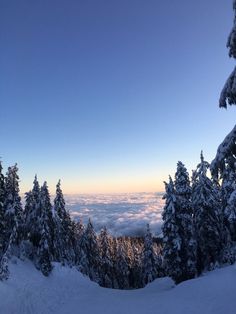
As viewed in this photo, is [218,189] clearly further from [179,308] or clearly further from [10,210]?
[10,210]

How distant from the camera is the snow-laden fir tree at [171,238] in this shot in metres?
40.5

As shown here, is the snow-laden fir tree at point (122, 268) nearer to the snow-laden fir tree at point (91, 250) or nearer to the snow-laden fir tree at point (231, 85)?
the snow-laden fir tree at point (91, 250)

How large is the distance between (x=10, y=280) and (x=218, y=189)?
88.7ft

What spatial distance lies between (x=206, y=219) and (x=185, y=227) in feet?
10.1

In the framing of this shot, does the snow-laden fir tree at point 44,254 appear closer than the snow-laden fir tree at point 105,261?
Yes

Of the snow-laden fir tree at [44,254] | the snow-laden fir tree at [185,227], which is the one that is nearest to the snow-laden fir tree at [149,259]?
the snow-laden fir tree at [44,254]

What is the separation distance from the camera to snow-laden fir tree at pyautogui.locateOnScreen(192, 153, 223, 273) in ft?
129

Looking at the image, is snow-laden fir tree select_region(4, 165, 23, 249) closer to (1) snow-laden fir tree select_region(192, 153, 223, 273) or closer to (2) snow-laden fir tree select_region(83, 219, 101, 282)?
(2) snow-laden fir tree select_region(83, 219, 101, 282)

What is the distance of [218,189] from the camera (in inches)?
1780

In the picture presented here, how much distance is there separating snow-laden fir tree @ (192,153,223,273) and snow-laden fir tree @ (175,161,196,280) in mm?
919

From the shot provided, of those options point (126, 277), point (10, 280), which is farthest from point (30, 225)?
point (126, 277)

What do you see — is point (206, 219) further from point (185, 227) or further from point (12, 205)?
point (12, 205)

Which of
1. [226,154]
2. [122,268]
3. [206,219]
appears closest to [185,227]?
[206,219]

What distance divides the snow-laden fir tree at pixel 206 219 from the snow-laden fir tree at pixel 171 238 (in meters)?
2.39
